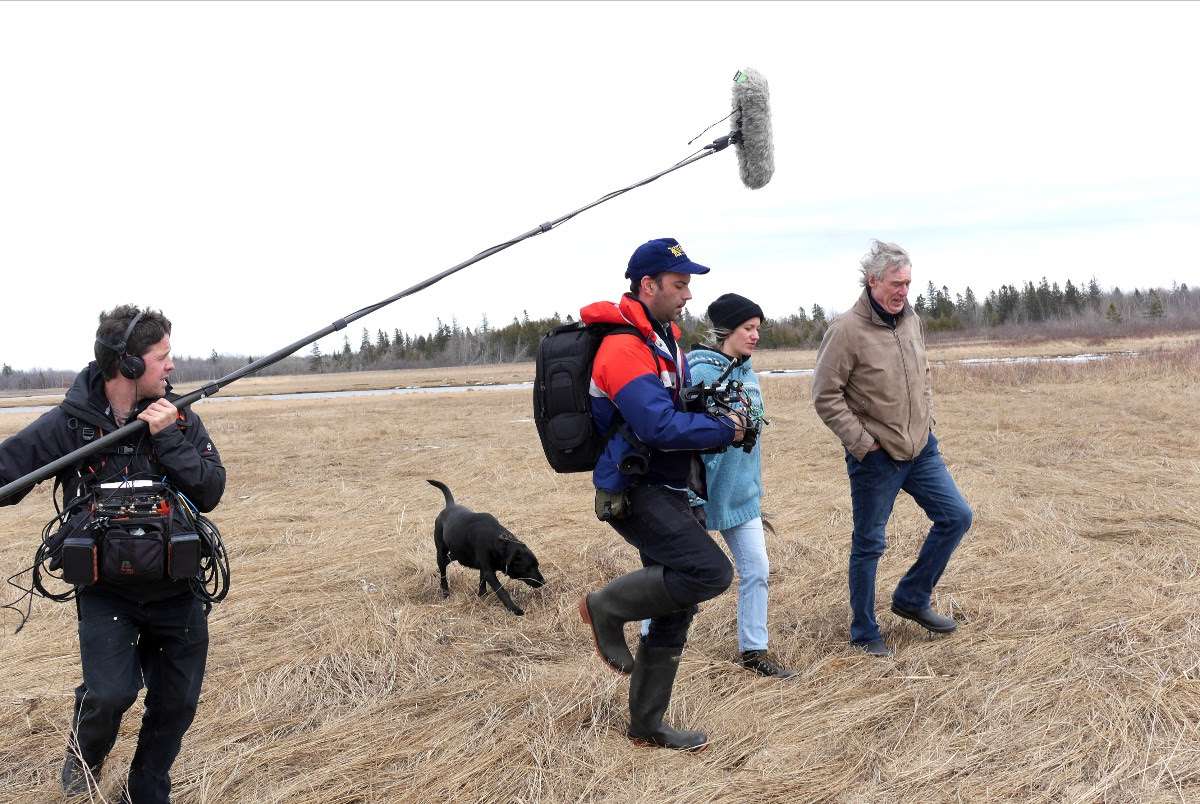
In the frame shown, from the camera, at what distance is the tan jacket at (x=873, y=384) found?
4.86m

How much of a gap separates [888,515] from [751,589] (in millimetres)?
903

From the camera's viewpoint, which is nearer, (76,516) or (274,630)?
(76,516)

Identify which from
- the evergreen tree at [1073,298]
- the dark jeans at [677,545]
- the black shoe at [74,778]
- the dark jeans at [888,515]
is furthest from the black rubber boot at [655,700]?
the evergreen tree at [1073,298]

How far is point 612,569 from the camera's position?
682cm

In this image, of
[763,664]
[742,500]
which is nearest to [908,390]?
[742,500]

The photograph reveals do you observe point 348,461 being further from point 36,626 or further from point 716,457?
point 716,457

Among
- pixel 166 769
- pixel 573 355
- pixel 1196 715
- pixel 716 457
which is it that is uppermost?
pixel 573 355

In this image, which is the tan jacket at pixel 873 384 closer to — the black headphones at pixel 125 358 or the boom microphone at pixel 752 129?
the boom microphone at pixel 752 129

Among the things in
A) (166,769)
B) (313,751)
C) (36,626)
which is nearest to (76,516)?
(166,769)

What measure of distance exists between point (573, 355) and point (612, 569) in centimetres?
369

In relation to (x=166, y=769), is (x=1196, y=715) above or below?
below

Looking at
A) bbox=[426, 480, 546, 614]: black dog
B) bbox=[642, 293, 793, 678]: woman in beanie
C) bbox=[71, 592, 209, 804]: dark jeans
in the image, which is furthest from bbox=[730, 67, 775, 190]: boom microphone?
bbox=[426, 480, 546, 614]: black dog

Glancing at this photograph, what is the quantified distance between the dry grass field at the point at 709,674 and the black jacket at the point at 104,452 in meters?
1.36

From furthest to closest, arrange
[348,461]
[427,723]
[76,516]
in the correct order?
[348,461], [427,723], [76,516]
